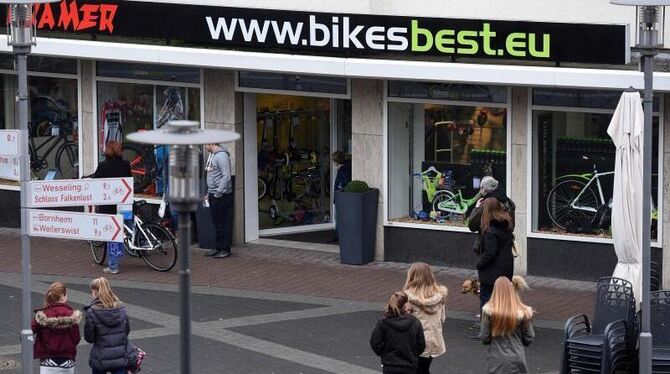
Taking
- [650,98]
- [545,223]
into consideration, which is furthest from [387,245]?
A: [650,98]

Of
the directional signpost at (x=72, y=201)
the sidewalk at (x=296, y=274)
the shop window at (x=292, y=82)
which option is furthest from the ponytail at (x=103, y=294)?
the shop window at (x=292, y=82)

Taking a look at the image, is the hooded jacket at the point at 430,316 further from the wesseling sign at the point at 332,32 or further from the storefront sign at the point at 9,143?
the wesseling sign at the point at 332,32

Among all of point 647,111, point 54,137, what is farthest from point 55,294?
point 54,137

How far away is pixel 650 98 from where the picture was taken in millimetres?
11914

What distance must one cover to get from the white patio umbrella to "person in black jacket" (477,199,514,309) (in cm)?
113

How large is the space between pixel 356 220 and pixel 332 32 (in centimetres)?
260

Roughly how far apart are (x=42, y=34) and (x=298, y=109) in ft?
13.4

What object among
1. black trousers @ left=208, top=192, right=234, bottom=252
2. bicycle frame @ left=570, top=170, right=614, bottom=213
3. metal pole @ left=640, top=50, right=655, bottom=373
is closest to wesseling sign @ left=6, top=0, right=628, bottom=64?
bicycle frame @ left=570, top=170, right=614, bottom=213

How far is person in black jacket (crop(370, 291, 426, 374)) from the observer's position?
1114 cm

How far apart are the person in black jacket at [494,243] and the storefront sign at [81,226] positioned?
15.0 feet

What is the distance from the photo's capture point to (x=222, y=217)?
1955 cm

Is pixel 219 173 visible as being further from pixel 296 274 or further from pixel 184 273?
pixel 184 273

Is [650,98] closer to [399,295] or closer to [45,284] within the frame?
[399,295]

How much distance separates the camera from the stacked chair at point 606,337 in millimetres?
12484
